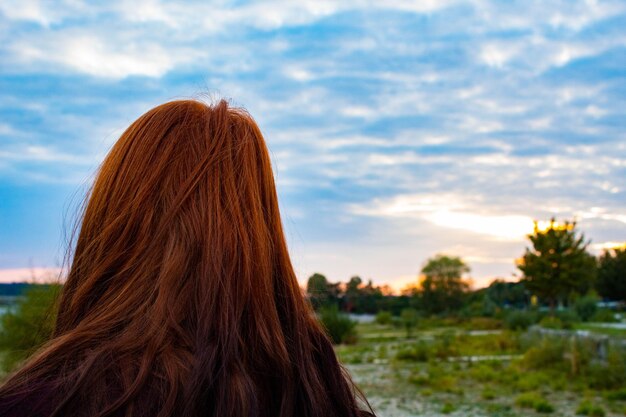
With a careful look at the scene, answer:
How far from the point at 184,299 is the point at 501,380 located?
44.5 ft

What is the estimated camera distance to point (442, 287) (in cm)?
4612

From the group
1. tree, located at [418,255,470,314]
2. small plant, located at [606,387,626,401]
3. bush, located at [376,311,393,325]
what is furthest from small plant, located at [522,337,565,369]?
tree, located at [418,255,470,314]

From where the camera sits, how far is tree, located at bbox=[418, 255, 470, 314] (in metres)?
45.5

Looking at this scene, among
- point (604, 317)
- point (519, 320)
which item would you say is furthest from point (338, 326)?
point (604, 317)

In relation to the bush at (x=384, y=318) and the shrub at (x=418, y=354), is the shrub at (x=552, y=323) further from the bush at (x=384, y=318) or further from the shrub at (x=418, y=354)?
the bush at (x=384, y=318)

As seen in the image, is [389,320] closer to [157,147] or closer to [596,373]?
[596,373]

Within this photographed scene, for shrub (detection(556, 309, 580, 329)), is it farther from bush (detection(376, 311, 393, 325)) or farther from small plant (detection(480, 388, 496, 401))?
small plant (detection(480, 388, 496, 401))

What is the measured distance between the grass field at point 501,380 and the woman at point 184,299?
9.92 m

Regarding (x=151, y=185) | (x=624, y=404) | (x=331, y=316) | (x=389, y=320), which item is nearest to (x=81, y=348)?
(x=151, y=185)

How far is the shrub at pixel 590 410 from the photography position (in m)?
10.3

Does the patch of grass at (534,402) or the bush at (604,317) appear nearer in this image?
the patch of grass at (534,402)

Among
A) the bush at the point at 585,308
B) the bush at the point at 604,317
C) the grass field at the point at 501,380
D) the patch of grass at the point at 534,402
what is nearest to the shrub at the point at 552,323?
the bush at the point at 604,317

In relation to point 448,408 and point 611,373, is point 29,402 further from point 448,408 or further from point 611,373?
point 611,373

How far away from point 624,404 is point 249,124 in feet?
37.0
